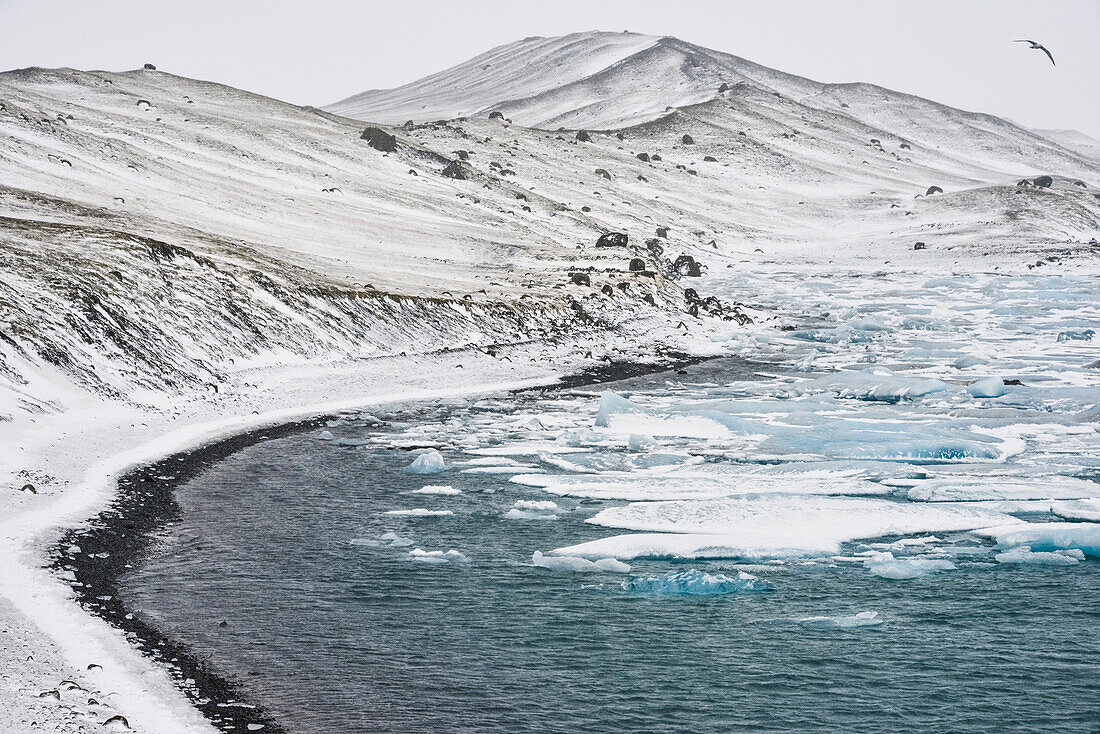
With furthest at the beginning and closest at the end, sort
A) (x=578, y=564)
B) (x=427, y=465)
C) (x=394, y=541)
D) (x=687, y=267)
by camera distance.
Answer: (x=687, y=267) < (x=427, y=465) < (x=394, y=541) < (x=578, y=564)

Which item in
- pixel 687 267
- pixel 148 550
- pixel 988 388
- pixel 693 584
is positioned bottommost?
pixel 148 550

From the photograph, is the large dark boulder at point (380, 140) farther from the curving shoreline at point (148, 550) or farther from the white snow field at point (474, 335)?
the curving shoreline at point (148, 550)

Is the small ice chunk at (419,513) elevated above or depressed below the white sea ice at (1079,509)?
below

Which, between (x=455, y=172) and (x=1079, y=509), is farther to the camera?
(x=455, y=172)

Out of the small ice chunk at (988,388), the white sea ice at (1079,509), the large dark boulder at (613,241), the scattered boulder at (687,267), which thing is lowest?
the white sea ice at (1079,509)

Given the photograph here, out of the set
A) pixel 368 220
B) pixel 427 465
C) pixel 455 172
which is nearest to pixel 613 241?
pixel 368 220

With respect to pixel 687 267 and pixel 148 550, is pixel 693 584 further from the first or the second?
pixel 687 267

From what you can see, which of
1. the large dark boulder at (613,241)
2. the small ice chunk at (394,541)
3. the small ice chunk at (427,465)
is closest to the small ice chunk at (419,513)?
the small ice chunk at (394,541)

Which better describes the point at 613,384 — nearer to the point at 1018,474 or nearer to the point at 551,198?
the point at 1018,474
